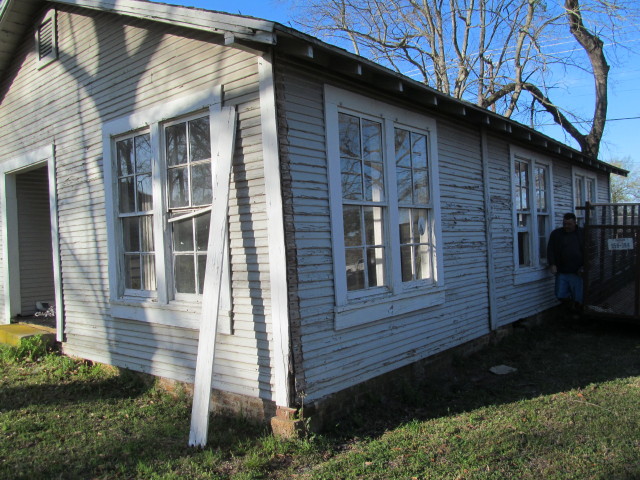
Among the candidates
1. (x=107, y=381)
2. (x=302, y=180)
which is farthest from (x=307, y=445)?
(x=107, y=381)

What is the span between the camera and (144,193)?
5.82 metres

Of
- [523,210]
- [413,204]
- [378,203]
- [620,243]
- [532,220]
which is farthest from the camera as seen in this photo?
[532,220]

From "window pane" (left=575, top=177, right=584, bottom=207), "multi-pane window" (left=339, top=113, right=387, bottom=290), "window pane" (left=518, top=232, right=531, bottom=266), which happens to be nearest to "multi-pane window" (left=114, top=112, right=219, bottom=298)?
"multi-pane window" (left=339, top=113, right=387, bottom=290)

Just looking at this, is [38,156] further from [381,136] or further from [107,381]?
[381,136]

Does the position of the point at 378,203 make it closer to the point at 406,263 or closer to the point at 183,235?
the point at 406,263

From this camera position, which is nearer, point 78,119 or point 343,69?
point 343,69

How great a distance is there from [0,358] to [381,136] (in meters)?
6.22

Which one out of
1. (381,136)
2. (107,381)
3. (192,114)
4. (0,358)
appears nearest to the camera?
(192,114)

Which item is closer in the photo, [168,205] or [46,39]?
[168,205]

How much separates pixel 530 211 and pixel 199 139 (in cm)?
624

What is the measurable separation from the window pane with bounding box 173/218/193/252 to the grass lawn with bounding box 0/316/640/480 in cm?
159

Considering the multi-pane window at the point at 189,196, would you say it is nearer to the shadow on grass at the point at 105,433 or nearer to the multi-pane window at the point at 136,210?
the multi-pane window at the point at 136,210

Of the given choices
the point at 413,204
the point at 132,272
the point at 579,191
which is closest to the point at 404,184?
the point at 413,204

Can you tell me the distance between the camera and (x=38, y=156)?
7.35m
